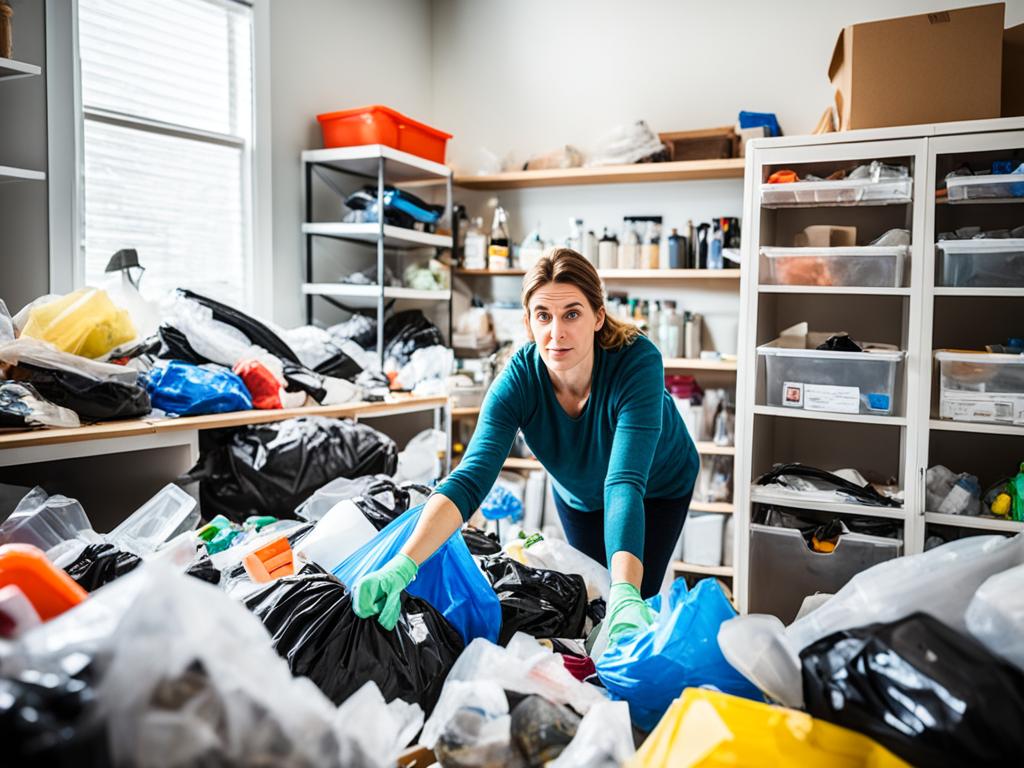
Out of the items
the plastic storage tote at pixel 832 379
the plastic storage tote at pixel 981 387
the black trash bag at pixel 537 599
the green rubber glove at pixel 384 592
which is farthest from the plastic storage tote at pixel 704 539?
Result: the green rubber glove at pixel 384 592

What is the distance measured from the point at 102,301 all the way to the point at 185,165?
966 millimetres

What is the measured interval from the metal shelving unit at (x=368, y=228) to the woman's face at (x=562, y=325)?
1810 mm

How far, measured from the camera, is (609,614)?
128cm

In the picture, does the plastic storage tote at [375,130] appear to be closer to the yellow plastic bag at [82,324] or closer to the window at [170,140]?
the window at [170,140]

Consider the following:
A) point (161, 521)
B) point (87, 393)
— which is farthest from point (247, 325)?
point (161, 521)

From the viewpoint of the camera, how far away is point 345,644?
1155mm

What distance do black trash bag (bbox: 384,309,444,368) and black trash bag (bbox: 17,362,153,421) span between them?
149cm

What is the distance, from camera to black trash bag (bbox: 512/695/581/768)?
3.05 ft

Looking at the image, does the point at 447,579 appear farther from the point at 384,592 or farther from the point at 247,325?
the point at 247,325

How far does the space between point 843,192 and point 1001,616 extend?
2201 millimetres

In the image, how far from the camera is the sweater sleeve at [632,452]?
58.8 inches

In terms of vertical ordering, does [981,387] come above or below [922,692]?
above

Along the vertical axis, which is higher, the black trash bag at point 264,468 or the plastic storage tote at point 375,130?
the plastic storage tote at point 375,130

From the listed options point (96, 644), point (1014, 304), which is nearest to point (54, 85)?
point (96, 644)
